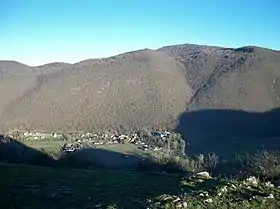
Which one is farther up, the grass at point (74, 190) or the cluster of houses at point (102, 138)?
the grass at point (74, 190)

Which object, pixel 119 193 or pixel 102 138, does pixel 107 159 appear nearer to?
pixel 102 138

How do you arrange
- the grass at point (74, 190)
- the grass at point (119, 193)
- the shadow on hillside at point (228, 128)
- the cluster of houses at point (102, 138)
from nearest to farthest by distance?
the grass at point (119, 193) < the grass at point (74, 190) < the cluster of houses at point (102, 138) < the shadow on hillside at point (228, 128)

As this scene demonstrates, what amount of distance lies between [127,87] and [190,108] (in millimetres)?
24057

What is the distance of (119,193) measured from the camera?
13656 millimetres

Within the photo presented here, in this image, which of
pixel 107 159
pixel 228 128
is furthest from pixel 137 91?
pixel 107 159

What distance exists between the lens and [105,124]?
128375 mm

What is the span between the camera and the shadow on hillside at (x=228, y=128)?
4038 inches

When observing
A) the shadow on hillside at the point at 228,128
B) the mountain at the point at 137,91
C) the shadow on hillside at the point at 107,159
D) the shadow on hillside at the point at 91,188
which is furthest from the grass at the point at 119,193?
the mountain at the point at 137,91

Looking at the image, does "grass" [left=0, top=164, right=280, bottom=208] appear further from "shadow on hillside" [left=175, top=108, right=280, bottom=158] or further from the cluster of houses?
"shadow on hillside" [left=175, top=108, right=280, bottom=158]

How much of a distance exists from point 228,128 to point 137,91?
36057 mm

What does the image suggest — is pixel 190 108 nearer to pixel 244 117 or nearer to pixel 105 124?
pixel 244 117

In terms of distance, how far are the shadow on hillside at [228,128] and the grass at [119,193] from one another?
81261 mm

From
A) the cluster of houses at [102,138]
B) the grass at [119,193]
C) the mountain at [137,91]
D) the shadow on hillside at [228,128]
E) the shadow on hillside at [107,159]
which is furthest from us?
the mountain at [137,91]

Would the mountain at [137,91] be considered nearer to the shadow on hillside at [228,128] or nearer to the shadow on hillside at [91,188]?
the shadow on hillside at [228,128]
